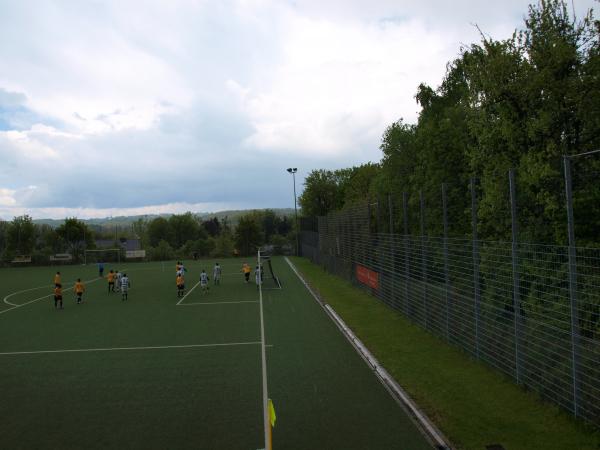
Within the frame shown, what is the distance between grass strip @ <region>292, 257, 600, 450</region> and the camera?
22.3ft

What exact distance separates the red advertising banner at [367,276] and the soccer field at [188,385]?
302 centimetres

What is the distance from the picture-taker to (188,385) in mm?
9891

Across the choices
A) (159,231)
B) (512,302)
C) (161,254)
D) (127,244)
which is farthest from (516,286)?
(159,231)

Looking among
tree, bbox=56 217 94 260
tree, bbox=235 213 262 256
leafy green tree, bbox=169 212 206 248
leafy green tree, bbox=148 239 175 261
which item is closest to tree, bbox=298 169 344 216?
tree, bbox=235 213 262 256

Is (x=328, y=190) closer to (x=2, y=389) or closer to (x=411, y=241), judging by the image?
(x=411, y=241)

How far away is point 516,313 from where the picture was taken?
29.9ft

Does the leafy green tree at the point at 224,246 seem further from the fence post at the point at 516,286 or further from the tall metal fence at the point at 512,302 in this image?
the fence post at the point at 516,286

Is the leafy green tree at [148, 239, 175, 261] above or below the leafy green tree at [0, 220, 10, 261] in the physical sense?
below

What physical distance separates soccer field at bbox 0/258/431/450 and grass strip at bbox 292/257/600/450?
572mm

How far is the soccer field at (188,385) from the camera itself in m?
7.37

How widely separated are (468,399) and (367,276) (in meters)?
14.1

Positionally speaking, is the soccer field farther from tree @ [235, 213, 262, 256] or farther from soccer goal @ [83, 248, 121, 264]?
tree @ [235, 213, 262, 256]

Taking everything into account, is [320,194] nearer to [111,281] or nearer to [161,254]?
[161,254]

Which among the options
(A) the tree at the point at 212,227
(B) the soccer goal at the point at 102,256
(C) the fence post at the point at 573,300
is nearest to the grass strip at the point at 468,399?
(C) the fence post at the point at 573,300
